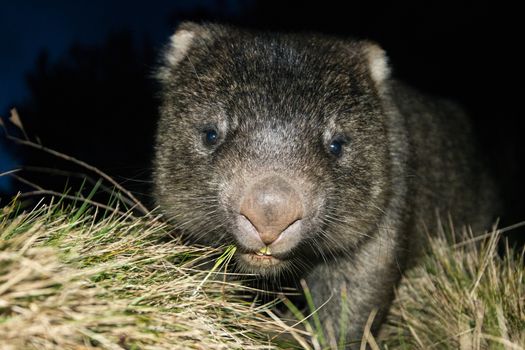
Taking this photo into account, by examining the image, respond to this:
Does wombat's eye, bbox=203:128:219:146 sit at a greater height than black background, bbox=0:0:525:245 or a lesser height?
greater

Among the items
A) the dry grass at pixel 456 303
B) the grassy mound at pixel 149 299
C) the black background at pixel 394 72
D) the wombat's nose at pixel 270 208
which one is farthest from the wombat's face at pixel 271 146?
the black background at pixel 394 72

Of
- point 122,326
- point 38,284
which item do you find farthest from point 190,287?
point 38,284

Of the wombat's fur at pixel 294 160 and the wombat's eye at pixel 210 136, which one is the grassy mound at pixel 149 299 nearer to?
the wombat's fur at pixel 294 160

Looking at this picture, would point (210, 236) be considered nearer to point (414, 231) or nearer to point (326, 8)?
point (414, 231)

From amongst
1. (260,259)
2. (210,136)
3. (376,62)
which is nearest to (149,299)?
(260,259)

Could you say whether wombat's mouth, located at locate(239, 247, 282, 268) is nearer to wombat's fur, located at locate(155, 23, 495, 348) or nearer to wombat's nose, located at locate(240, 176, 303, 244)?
wombat's fur, located at locate(155, 23, 495, 348)

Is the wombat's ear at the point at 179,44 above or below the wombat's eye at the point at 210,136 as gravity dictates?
above

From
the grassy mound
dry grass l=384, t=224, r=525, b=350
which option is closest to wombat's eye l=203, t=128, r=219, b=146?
the grassy mound

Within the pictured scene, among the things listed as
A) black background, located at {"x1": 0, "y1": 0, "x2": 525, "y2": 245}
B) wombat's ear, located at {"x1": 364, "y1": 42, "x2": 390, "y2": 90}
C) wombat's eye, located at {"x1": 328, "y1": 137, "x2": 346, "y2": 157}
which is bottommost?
black background, located at {"x1": 0, "y1": 0, "x2": 525, "y2": 245}
